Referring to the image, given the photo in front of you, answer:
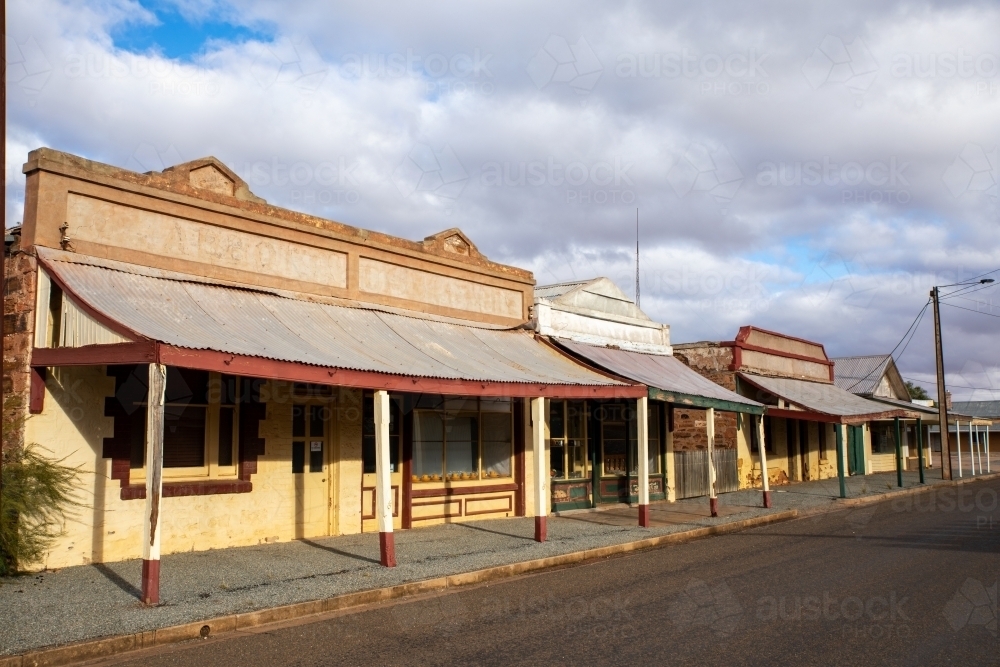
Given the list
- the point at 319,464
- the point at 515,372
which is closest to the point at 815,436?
the point at 515,372

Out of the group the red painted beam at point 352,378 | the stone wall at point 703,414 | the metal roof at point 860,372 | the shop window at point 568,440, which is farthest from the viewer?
the metal roof at point 860,372

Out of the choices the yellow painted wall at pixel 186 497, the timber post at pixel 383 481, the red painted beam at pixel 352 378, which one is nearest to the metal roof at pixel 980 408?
the red painted beam at pixel 352 378

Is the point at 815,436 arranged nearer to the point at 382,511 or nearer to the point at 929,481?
the point at 929,481

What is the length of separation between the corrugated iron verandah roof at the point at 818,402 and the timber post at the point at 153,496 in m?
18.4

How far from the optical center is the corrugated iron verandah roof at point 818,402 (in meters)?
23.3

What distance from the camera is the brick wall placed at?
9.93 meters

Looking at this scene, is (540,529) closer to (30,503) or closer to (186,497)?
(186,497)

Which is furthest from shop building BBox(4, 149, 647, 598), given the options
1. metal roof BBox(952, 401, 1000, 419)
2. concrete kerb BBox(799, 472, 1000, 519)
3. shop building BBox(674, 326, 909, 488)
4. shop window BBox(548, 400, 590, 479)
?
metal roof BBox(952, 401, 1000, 419)

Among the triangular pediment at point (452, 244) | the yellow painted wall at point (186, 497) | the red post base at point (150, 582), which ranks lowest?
the red post base at point (150, 582)

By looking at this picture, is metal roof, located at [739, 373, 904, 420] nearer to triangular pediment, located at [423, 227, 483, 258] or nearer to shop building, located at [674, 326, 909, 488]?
shop building, located at [674, 326, 909, 488]

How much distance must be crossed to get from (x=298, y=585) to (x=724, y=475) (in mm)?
16283

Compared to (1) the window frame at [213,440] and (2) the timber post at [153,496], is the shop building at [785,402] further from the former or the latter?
(2) the timber post at [153,496]

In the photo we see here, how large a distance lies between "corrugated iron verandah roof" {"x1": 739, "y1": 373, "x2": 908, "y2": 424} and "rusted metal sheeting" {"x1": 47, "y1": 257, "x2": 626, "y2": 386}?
33.0 ft

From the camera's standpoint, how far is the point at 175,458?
1147 cm
